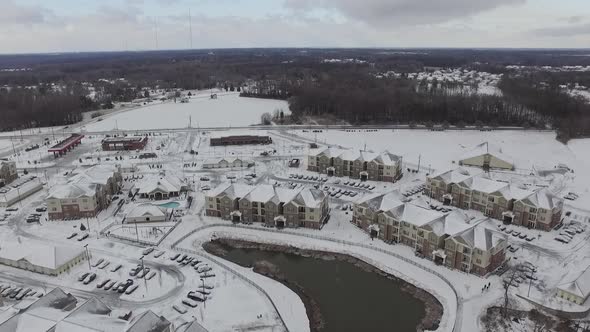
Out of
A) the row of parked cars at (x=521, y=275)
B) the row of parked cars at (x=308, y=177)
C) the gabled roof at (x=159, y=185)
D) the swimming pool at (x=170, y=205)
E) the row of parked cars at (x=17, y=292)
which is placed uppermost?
the gabled roof at (x=159, y=185)

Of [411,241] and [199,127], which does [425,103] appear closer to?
[199,127]

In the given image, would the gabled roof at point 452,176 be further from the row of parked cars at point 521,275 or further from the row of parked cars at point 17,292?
the row of parked cars at point 17,292

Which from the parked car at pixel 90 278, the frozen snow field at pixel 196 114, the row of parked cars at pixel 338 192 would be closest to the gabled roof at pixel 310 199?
the row of parked cars at pixel 338 192

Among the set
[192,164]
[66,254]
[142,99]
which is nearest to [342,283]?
[66,254]

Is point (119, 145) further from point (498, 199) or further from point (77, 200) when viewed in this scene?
point (498, 199)

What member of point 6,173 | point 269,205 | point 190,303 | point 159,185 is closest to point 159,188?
point 159,185

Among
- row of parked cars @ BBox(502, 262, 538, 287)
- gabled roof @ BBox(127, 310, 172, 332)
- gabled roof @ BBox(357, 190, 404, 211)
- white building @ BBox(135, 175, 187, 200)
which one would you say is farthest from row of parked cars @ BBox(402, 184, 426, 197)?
gabled roof @ BBox(127, 310, 172, 332)
